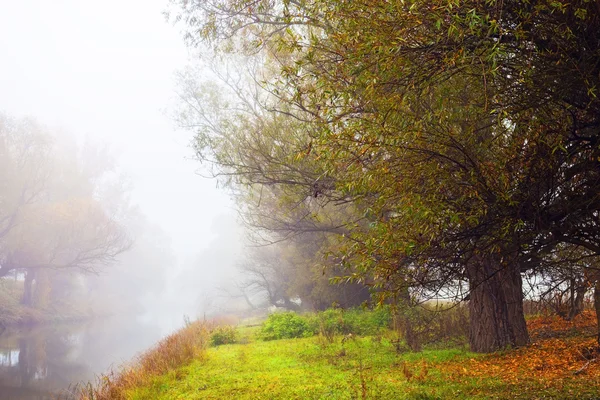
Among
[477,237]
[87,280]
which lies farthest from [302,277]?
[87,280]

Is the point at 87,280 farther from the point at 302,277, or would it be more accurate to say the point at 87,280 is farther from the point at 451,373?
the point at 451,373

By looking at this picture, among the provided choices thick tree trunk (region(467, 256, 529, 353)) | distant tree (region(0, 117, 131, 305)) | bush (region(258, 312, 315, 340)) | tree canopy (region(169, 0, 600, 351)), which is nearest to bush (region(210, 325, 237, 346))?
bush (region(258, 312, 315, 340))

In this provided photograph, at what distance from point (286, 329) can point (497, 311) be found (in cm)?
944

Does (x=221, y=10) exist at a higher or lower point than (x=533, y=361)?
higher

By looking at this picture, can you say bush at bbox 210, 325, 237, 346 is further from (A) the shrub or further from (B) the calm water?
(B) the calm water

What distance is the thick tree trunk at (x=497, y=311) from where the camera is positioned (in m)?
10.3

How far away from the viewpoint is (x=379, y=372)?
9180 mm

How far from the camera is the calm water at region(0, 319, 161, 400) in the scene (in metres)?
16.6

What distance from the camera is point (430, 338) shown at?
1298 cm

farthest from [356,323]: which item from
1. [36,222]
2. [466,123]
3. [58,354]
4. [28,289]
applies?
[28,289]

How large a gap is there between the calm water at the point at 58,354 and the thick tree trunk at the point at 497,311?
10.1 meters

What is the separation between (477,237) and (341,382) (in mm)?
3950

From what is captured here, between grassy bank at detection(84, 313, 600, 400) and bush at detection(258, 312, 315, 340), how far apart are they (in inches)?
137

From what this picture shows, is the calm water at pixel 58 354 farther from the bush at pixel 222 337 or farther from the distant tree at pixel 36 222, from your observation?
the distant tree at pixel 36 222
